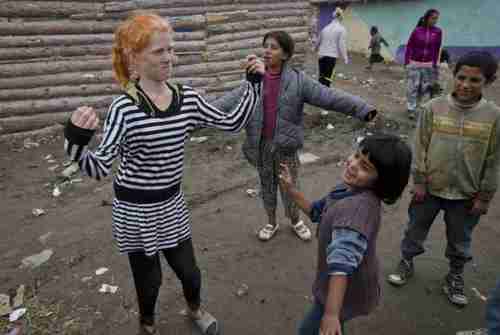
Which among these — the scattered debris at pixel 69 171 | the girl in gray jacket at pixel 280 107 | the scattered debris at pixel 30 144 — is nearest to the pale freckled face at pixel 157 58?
the girl in gray jacket at pixel 280 107

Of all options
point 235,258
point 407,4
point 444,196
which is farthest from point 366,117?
point 407,4

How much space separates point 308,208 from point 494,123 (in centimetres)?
134

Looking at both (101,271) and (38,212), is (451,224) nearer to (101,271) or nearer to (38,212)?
(101,271)

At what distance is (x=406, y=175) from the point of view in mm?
1729

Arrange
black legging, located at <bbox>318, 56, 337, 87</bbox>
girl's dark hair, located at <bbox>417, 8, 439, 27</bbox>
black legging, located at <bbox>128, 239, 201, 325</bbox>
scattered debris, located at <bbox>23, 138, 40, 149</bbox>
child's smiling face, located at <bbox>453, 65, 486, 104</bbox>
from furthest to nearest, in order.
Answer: black legging, located at <bbox>318, 56, 337, 87</bbox>, girl's dark hair, located at <bbox>417, 8, 439, 27</bbox>, scattered debris, located at <bbox>23, 138, 40, 149</bbox>, child's smiling face, located at <bbox>453, 65, 486, 104</bbox>, black legging, located at <bbox>128, 239, 201, 325</bbox>

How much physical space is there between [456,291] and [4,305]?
3.28 metres

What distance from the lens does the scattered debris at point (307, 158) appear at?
5652mm

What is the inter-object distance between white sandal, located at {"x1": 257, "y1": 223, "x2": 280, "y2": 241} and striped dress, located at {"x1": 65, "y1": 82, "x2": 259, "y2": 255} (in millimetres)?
1498

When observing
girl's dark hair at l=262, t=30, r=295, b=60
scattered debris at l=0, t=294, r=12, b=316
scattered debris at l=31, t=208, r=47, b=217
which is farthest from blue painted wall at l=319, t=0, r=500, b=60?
scattered debris at l=0, t=294, r=12, b=316

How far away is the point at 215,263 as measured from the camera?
11.4 ft

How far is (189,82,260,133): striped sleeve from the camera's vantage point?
2.20 meters

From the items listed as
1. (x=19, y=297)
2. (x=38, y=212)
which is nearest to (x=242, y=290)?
(x=19, y=297)

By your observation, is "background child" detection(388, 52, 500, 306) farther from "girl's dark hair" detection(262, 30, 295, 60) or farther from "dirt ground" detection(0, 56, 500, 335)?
"girl's dark hair" detection(262, 30, 295, 60)

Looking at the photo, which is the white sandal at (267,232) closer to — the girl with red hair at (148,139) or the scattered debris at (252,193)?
the scattered debris at (252,193)
